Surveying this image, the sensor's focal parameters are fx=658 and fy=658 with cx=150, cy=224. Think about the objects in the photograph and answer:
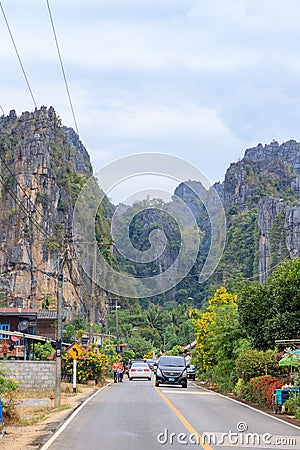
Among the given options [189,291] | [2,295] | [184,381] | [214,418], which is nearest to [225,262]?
[189,291]

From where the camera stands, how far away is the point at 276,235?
110m

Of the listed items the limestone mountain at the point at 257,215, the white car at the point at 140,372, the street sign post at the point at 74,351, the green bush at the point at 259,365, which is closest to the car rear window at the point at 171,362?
the street sign post at the point at 74,351

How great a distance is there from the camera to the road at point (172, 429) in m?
10.7

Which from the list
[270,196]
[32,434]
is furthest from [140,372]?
[270,196]

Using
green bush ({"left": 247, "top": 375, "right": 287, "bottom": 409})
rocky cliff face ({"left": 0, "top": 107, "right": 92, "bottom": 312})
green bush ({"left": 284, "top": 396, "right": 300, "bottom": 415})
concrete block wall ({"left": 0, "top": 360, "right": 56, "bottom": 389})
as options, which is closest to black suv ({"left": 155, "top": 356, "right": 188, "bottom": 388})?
concrete block wall ({"left": 0, "top": 360, "right": 56, "bottom": 389})

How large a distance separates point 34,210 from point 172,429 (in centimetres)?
8081

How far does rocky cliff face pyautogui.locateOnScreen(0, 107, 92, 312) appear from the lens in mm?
85250

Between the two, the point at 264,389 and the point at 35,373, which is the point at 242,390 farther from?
the point at 35,373

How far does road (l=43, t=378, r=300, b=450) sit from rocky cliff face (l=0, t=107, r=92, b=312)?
62448mm

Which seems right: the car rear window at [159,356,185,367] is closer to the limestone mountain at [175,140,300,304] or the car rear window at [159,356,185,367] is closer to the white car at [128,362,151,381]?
the white car at [128,362,151,381]

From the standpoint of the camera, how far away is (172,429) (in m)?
12.7

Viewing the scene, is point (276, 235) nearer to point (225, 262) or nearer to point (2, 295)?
point (225, 262)

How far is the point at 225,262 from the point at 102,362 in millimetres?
82498

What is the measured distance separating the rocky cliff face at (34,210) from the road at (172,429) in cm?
6245
